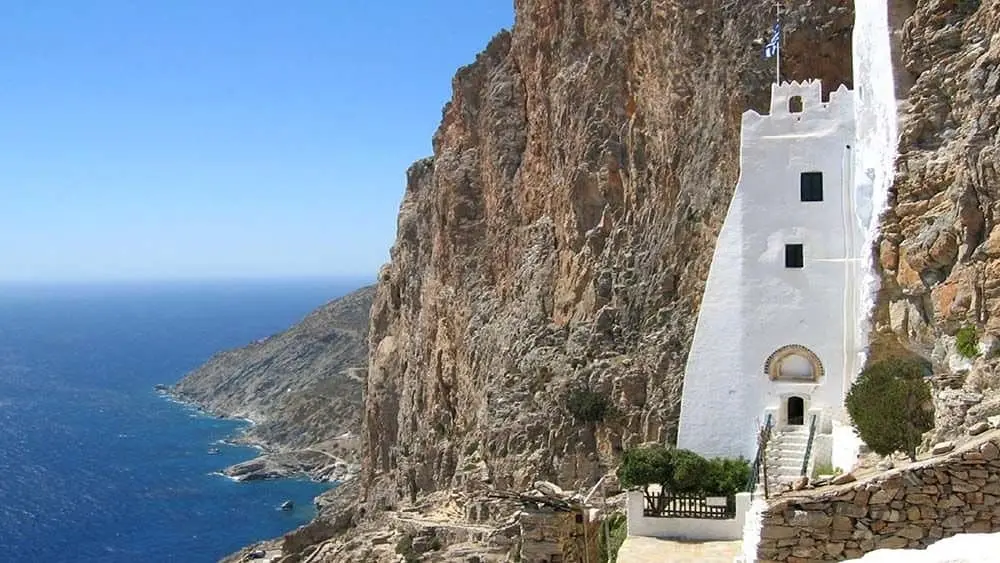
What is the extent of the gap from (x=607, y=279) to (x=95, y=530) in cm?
4798

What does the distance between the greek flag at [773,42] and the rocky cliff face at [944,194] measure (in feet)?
27.9

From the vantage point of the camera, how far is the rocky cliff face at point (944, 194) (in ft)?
50.4

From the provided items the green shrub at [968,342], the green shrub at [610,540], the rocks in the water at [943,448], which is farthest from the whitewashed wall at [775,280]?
the rocks in the water at [943,448]

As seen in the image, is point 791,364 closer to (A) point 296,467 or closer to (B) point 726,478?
(B) point 726,478

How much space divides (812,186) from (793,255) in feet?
5.51

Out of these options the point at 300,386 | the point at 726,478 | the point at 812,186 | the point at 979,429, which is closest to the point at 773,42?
the point at 812,186

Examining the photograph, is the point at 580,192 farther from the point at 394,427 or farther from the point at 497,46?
the point at 394,427

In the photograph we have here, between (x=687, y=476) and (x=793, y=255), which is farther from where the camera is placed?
(x=793, y=255)

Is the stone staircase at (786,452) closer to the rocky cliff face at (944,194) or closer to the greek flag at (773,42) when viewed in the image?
the rocky cliff face at (944,194)

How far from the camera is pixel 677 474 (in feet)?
53.8

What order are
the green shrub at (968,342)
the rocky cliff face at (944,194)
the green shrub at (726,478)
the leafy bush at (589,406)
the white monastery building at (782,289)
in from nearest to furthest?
the rocky cliff face at (944,194), the green shrub at (968,342), the green shrub at (726,478), the white monastery building at (782,289), the leafy bush at (589,406)

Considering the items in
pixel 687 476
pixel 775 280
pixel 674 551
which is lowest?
pixel 674 551

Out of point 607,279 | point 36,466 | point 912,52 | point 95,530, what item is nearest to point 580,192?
point 607,279

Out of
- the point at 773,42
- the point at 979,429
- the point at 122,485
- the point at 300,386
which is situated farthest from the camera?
the point at 300,386
